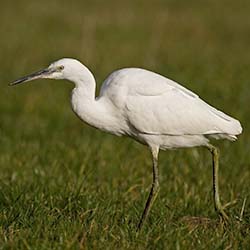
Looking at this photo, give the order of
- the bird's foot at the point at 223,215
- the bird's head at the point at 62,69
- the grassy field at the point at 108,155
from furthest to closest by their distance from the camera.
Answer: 1. the bird's foot at the point at 223,215
2. the bird's head at the point at 62,69
3. the grassy field at the point at 108,155

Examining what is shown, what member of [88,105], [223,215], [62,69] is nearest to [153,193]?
[223,215]

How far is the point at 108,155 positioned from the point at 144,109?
6.90 ft

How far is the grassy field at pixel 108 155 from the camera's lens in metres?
4.45

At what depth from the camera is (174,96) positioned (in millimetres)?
5090

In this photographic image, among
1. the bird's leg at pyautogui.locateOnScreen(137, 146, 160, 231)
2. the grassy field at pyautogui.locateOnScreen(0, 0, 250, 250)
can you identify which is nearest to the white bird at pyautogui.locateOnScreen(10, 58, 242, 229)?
the bird's leg at pyautogui.locateOnScreen(137, 146, 160, 231)

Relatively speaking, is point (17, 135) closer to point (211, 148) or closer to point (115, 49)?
point (211, 148)

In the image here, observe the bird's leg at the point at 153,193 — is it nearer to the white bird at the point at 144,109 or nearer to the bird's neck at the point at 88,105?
the white bird at the point at 144,109

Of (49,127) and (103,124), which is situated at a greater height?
(103,124)

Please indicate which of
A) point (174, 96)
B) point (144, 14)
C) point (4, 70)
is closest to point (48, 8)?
point (144, 14)

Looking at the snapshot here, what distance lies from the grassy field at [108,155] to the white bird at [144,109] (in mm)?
437

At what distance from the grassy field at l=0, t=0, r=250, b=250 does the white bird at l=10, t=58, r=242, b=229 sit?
1.43 ft

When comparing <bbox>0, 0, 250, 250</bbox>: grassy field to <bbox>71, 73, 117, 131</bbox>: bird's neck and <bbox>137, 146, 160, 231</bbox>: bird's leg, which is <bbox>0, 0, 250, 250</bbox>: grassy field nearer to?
<bbox>137, 146, 160, 231</bbox>: bird's leg

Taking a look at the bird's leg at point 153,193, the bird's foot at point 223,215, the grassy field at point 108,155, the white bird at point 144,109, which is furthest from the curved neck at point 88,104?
the bird's foot at point 223,215

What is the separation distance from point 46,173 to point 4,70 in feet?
17.6
